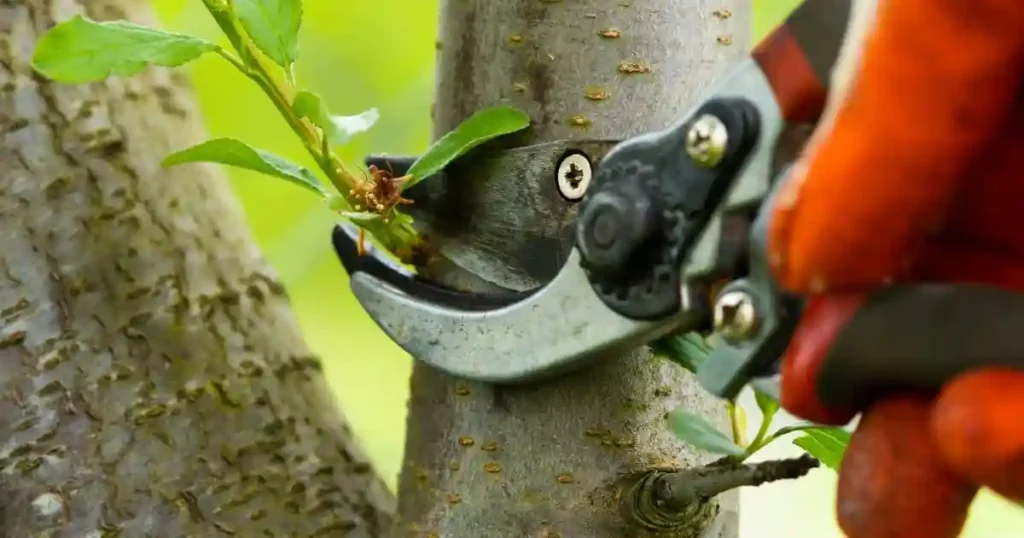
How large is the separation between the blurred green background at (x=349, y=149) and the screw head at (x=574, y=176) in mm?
519

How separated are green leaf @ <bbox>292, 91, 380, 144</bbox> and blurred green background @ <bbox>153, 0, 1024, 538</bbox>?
0.46 metres

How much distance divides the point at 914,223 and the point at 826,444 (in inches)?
8.0

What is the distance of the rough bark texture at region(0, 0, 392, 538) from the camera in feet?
1.67

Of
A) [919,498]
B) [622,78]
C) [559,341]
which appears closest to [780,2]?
[622,78]

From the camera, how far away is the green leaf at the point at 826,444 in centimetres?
44

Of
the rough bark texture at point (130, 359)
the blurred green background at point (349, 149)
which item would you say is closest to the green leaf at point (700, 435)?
the rough bark texture at point (130, 359)

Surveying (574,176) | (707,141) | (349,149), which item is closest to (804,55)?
(707,141)

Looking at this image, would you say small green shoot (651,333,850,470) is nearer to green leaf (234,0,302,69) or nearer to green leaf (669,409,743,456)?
green leaf (669,409,743,456)

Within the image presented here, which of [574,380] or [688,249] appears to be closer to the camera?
[688,249]

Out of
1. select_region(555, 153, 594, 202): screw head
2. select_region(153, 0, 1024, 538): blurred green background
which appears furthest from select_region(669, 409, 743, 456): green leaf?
select_region(153, 0, 1024, 538): blurred green background

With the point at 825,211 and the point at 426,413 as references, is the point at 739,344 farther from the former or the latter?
the point at 426,413

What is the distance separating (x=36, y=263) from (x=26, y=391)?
2.5 inches

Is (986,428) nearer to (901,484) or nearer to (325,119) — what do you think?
(901,484)

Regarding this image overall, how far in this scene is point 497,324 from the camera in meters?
0.43
